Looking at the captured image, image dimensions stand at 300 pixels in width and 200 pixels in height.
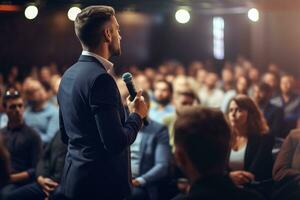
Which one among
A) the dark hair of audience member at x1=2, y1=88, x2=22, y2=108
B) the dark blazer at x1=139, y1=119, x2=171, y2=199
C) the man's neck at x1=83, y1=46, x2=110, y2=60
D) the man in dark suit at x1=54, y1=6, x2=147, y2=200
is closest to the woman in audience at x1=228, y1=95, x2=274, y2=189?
the dark blazer at x1=139, y1=119, x2=171, y2=199

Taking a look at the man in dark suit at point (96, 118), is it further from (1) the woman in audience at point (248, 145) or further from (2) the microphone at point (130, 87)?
(1) the woman in audience at point (248, 145)

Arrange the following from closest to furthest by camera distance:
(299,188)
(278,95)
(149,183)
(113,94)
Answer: (113,94) < (299,188) < (149,183) < (278,95)

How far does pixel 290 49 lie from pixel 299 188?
10.2m

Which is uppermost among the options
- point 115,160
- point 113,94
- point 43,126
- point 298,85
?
point 113,94

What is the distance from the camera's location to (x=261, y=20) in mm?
13102

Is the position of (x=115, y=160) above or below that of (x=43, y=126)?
above

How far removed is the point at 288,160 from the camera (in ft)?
10.9

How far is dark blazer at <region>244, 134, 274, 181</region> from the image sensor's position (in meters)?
3.64

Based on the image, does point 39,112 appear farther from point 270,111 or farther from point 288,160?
point 288,160

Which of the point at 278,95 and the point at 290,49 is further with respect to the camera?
the point at 290,49

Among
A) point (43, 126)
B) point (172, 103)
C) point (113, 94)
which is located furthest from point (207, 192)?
point (172, 103)

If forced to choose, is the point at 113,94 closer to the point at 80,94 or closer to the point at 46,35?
the point at 80,94

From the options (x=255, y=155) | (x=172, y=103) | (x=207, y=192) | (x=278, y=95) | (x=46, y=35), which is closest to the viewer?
(x=207, y=192)

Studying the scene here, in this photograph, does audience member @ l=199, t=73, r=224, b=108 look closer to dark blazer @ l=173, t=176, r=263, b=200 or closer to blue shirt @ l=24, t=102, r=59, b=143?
blue shirt @ l=24, t=102, r=59, b=143
